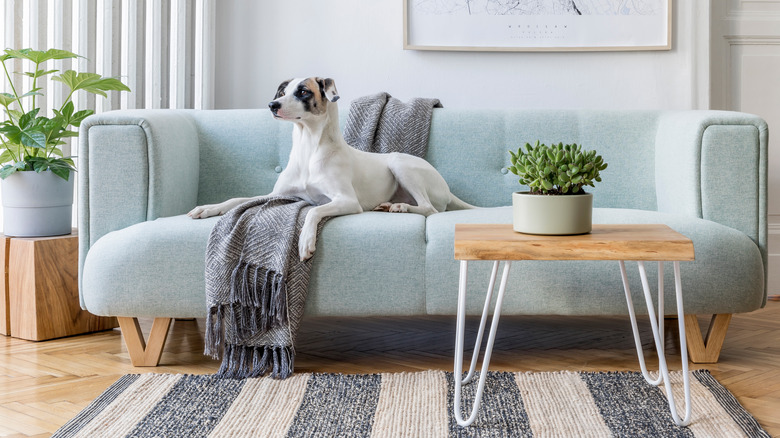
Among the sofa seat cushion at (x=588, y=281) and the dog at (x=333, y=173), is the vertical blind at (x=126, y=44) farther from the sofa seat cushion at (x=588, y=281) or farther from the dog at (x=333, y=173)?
the sofa seat cushion at (x=588, y=281)

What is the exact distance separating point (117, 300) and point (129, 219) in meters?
0.29

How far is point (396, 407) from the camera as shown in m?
1.88

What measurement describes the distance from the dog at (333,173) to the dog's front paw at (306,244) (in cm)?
6

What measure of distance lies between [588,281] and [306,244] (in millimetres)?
808

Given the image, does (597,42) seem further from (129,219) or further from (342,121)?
(129,219)

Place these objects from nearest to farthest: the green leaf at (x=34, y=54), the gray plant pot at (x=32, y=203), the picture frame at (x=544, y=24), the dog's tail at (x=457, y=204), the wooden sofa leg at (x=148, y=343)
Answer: the wooden sofa leg at (x=148, y=343) → the green leaf at (x=34, y=54) → the gray plant pot at (x=32, y=203) → the dog's tail at (x=457, y=204) → the picture frame at (x=544, y=24)

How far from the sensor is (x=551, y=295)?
223cm

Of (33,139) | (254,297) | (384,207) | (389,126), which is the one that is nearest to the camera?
(254,297)

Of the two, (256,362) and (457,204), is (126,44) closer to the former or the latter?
(457,204)

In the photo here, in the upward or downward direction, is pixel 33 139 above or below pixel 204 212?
above

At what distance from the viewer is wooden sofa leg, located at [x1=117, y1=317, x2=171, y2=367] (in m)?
2.32

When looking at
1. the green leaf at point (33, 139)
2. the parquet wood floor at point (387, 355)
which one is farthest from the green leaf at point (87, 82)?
the parquet wood floor at point (387, 355)

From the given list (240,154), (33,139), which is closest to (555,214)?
(240,154)

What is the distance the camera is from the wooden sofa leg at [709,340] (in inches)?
91.5
